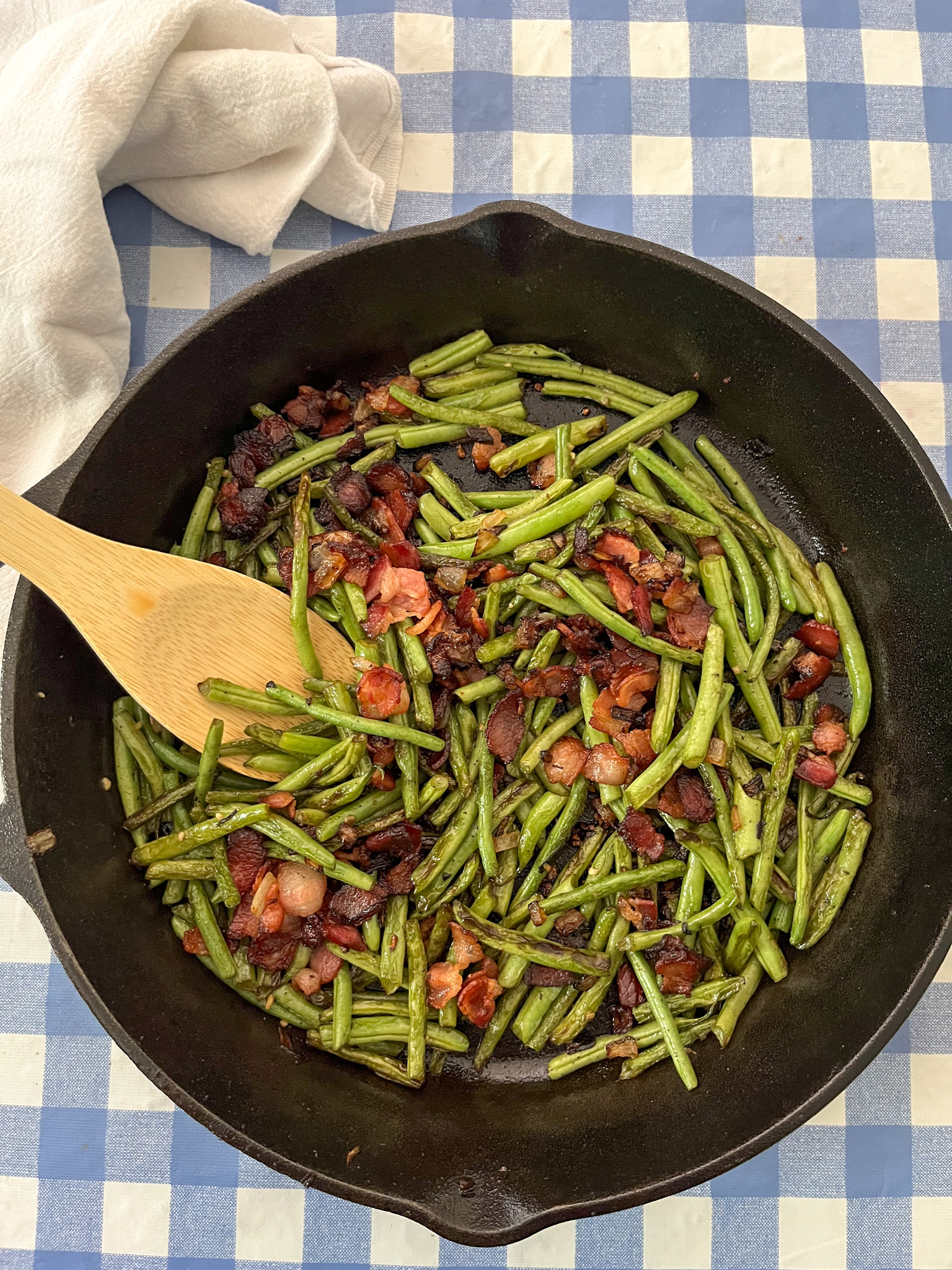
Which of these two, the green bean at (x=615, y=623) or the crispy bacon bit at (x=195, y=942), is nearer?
the green bean at (x=615, y=623)

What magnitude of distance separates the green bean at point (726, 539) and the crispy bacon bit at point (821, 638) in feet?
0.68

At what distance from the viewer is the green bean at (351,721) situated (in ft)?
11.3

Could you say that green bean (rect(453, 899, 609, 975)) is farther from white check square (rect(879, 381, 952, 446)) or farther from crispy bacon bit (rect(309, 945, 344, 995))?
white check square (rect(879, 381, 952, 446))

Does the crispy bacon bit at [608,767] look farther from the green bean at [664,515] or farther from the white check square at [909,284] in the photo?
the white check square at [909,284]

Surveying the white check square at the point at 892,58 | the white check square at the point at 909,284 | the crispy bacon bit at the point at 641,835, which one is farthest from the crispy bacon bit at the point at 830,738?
the white check square at the point at 892,58

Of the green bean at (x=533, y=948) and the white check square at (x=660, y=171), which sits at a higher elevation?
the white check square at (x=660, y=171)

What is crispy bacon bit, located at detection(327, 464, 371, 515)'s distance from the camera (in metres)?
3.67

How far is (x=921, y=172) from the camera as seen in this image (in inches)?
162

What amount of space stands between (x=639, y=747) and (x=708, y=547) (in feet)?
2.80

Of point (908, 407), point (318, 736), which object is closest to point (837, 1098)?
point (318, 736)

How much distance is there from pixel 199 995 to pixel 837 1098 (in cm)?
267

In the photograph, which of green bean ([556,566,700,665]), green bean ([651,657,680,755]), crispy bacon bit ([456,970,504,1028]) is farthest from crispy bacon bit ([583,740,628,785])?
crispy bacon bit ([456,970,504,1028])

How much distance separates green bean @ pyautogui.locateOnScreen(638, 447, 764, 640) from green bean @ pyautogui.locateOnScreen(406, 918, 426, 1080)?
176cm

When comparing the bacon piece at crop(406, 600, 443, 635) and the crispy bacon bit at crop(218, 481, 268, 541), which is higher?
the crispy bacon bit at crop(218, 481, 268, 541)
